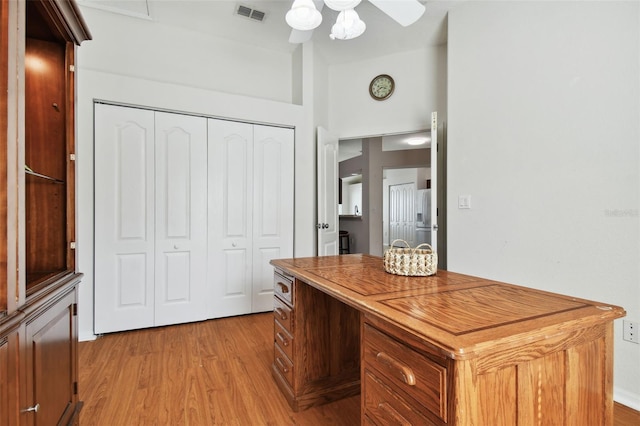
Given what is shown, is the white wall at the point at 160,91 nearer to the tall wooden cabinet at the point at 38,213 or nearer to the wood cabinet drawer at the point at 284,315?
the tall wooden cabinet at the point at 38,213

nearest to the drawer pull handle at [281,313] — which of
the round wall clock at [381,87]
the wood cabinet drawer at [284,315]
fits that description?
the wood cabinet drawer at [284,315]

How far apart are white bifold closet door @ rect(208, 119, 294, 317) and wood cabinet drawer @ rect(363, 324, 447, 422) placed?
244cm

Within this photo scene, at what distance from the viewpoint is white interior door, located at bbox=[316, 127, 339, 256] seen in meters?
3.59

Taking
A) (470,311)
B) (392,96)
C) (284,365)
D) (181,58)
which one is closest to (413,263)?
(470,311)

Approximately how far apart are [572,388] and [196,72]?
383 cm

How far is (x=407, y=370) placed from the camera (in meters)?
0.92

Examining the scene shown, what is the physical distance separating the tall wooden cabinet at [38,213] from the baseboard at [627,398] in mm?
2892

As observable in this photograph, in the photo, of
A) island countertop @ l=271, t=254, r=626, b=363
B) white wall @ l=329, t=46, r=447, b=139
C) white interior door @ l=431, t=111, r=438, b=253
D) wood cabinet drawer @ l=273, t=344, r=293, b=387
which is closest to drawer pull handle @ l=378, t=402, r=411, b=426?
island countertop @ l=271, t=254, r=626, b=363

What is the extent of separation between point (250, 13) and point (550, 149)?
289 centimetres

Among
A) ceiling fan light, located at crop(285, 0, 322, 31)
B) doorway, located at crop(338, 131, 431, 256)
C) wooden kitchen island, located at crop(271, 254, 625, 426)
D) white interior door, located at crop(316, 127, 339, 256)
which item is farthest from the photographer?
doorway, located at crop(338, 131, 431, 256)

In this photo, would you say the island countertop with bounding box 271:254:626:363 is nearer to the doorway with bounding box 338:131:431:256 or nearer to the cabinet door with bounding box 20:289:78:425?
the cabinet door with bounding box 20:289:78:425

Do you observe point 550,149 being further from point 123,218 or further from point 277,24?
point 123,218

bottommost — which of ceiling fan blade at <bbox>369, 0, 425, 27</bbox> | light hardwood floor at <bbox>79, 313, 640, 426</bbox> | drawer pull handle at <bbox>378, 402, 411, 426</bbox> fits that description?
light hardwood floor at <bbox>79, 313, 640, 426</bbox>

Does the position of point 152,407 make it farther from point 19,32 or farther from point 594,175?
point 594,175
